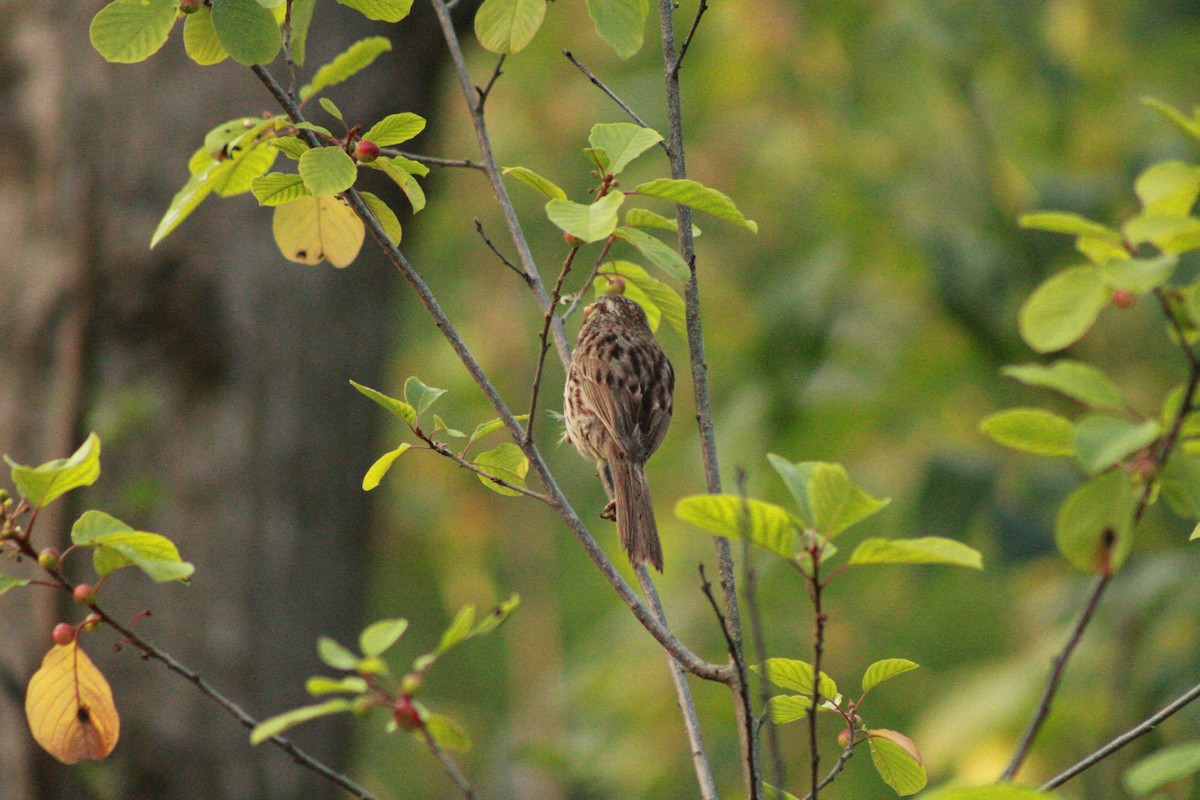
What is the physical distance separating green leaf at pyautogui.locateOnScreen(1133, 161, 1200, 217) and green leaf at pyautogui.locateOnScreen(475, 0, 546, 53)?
1.02 metres

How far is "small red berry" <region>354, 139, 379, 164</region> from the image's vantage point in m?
1.98

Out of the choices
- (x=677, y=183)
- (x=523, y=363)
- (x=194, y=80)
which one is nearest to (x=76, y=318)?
(x=194, y=80)

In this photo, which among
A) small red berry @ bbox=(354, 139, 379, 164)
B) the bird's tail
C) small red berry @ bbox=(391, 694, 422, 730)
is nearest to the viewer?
small red berry @ bbox=(391, 694, 422, 730)

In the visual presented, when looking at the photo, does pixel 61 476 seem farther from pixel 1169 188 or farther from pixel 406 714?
pixel 1169 188

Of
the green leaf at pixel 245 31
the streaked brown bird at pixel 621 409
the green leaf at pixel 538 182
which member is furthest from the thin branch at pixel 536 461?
the streaked brown bird at pixel 621 409

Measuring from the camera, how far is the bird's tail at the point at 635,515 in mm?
2905

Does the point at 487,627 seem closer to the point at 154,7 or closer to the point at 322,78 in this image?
the point at 322,78

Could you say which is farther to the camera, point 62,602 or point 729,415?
point 729,415

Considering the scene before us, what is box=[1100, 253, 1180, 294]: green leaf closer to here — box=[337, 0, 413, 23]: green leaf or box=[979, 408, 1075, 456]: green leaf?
box=[979, 408, 1075, 456]: green leaf

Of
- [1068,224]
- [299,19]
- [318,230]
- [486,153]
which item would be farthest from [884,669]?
[299,19]

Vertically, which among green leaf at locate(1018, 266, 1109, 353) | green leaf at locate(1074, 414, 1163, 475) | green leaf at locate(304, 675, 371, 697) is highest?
green leaf at locate(1018, 266, 1109, 353)

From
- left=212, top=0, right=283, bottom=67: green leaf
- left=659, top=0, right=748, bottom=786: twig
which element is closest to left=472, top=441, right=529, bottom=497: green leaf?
left=659, top=0, right=748, bottom=786: twig

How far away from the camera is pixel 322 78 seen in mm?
1793

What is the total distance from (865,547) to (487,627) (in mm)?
535
